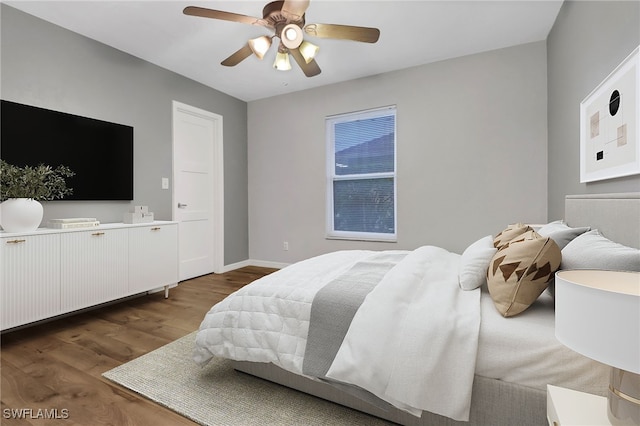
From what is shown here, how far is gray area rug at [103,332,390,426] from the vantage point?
144 cm

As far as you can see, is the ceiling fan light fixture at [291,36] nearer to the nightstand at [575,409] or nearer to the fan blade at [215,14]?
the fan blade at [215,14]

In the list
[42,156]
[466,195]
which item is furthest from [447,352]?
[42,156]

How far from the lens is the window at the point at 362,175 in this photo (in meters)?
3.98

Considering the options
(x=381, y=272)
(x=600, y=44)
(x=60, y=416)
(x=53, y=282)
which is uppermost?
(x=600, y=44)

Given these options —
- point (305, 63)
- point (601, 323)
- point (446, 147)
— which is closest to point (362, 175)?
Answer: point (446, 147)

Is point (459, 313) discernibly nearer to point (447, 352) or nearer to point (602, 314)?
point (447, 352)

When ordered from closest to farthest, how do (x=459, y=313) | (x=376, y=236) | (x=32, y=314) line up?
(x=459, y=313), (x=32, y=314), (x=376, y=236)

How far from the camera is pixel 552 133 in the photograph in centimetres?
296

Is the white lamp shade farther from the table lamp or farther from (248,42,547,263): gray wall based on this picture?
(248,42,547,263): gray wall

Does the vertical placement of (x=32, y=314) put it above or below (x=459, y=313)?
below

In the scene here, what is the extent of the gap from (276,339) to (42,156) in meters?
2.70

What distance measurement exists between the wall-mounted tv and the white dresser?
0.57 meters

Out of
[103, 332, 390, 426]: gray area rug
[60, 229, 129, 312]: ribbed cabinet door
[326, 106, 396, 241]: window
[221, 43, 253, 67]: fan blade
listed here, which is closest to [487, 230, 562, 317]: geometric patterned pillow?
[103, 332, 390, 426]: gray area rug

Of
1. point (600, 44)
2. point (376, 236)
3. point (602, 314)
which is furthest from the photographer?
point (376, 236)
